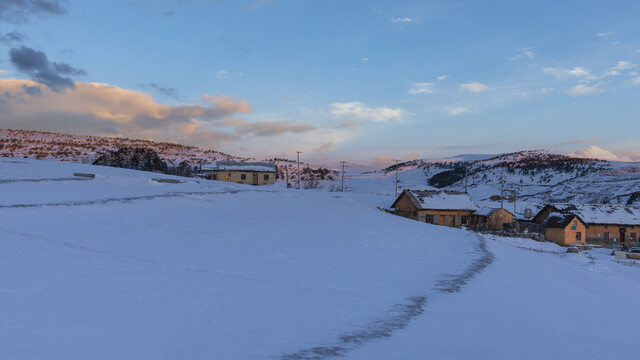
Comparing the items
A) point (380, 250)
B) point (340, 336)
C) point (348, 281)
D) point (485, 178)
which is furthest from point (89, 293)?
point (485, 178)

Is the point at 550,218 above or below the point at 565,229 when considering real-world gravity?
above

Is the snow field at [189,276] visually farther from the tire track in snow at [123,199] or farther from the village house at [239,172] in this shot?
the village house at [239,172]

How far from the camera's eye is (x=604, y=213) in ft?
166

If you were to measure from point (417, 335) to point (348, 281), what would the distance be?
487 cm

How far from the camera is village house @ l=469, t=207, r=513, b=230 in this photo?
171 feet

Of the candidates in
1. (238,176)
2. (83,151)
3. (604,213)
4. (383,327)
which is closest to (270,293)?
(383,327)

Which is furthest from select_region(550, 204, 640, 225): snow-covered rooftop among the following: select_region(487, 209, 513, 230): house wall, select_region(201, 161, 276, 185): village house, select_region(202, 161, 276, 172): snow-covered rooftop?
select_region(202, 161, 276, 172): snow-covered rooftop

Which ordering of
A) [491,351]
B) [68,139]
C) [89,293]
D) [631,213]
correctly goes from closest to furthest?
1. [491,351]
2. [89,293]
3. [631,213]
4. [68,139]

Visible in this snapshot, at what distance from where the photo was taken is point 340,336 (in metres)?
8.95

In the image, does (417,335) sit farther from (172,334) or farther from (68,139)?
(68,139)

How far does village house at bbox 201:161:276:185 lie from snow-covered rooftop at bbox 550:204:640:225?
4193 cm

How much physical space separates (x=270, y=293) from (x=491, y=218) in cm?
4596

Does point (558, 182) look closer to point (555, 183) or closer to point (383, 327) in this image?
point (555, 183)

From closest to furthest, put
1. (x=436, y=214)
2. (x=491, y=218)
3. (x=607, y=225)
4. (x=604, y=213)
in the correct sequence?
(x=607, y=225) → (x=604, y=213) → (x=436, y=214) → (x=491, y=218)
